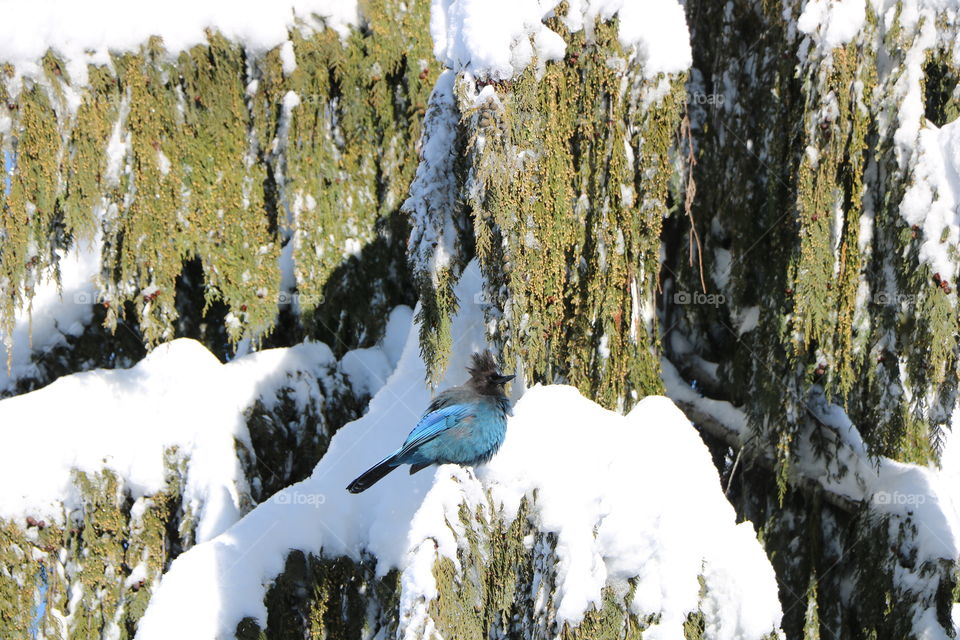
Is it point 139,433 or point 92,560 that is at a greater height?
point 139,433

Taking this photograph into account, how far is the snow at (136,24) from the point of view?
3273 mm

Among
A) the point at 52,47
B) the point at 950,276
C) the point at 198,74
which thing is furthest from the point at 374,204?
the point at 950,276

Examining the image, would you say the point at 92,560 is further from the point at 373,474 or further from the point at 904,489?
the point at 904,489

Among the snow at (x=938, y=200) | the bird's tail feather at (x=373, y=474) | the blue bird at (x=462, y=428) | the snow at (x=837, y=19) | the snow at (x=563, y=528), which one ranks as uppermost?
the snow at (x=837, y=19)

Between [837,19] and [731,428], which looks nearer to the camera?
[837,19]

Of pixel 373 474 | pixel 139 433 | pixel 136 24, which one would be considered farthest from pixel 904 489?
pixel 136 24

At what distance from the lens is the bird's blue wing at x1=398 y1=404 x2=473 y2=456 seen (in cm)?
244

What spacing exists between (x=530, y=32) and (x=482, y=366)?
940 mm

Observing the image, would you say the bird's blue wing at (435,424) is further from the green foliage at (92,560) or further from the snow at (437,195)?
the green foliage at (92,560)

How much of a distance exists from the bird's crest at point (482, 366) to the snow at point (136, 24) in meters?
1.82

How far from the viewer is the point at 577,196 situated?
2828 millimetres

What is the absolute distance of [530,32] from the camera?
2.61 metres

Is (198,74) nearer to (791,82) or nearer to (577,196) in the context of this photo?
(577,196)

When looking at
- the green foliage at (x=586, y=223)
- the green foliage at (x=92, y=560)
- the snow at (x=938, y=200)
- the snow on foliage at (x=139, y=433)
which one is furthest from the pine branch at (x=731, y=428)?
the green foliage at (x=92, y=560)
